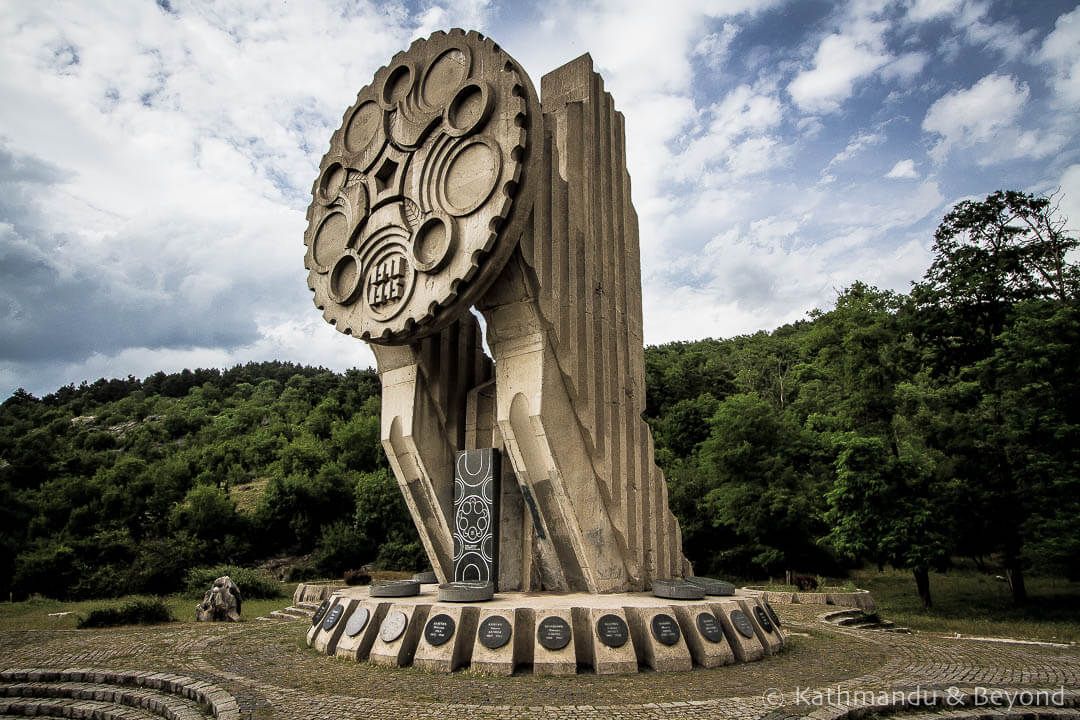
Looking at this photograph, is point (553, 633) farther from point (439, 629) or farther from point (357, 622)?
point (357, 622)

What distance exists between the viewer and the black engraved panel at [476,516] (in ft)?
42.0

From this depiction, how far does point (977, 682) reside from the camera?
29.6ft

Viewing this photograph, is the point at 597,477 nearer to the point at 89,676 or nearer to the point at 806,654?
the point at 806,654

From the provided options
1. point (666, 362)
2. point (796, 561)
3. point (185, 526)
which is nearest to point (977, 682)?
point (796, 561)


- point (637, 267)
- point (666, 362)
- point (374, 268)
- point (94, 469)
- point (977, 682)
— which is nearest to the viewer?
point (977, 682)

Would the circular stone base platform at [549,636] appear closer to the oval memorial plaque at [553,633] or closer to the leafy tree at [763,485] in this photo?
the oval memorial plaque at [553,633]

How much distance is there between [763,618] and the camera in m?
11.5

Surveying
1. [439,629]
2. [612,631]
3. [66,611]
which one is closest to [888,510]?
[612,631]

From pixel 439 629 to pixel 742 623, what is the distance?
467cm

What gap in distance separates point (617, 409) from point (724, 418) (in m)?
21.0

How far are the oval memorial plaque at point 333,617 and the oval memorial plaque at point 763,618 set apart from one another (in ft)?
22.3

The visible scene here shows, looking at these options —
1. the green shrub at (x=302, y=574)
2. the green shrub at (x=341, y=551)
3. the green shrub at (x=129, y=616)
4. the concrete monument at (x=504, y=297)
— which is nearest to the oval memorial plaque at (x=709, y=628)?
the concrete monument at (x=504, y=297)

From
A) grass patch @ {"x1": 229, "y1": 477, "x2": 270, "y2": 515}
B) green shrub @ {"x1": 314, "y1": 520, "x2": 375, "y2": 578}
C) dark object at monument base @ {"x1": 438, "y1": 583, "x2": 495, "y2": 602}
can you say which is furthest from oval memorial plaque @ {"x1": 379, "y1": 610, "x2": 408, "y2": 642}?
grass patch @ {"x1": 229, "y1": 477, "x2": 270, "y2": 515}

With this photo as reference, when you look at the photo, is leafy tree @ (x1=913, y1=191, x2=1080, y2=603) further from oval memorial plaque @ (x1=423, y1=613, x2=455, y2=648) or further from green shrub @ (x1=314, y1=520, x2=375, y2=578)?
green shrub @ (x1=314, y1=520, x2=375, y2=578)
